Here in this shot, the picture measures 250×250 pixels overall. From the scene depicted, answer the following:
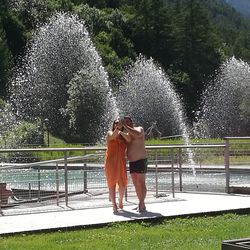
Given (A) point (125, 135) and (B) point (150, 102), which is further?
(B) point (150, 102)

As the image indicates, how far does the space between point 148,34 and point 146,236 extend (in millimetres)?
78461

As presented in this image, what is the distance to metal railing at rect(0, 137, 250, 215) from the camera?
1126 cm

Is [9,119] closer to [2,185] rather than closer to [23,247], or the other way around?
[2,185]

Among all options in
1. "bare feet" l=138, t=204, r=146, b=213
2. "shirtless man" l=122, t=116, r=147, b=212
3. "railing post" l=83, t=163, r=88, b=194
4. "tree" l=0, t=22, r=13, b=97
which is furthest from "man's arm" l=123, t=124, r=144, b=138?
"tree" l=0, t=22, r=13, b=97

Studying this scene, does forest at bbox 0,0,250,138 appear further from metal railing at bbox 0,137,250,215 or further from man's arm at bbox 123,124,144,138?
man's arm at bbox 123,124,144,138

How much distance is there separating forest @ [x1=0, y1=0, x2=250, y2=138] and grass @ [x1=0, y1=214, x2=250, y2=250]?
62682 millimetres

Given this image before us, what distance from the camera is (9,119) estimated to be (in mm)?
42594

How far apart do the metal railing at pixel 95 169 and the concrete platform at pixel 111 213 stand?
0.59 meters

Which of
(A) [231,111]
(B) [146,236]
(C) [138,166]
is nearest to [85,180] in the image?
(C) [138,166]

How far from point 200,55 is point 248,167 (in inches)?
2769

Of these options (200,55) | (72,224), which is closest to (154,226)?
(72,224)

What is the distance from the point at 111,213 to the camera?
35.0ft

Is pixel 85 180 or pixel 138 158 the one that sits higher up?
pixel 138 158

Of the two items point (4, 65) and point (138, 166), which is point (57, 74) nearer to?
point (4, 65)
